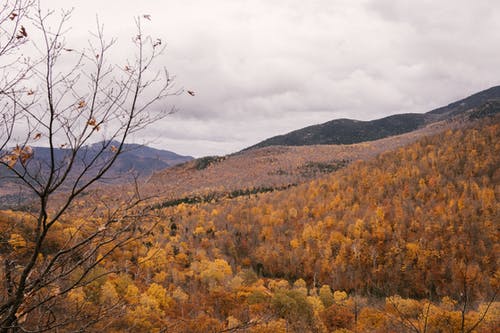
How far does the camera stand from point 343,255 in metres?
130

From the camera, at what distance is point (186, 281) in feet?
391

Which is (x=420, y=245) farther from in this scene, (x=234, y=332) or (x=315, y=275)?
(x=234, y=332)

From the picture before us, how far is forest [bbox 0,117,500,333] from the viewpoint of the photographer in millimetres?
84062

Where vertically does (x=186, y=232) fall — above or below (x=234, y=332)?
below

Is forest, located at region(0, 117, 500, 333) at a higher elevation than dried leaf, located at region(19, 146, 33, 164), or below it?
below

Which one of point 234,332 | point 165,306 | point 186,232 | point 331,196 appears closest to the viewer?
point 234,332

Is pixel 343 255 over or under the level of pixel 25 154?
under

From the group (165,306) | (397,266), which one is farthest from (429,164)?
(165,306)

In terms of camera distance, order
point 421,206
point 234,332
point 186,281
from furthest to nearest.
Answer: point 421,206
point 186,281
point 234,332

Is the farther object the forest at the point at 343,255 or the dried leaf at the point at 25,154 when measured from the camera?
the forest at the point at 343,255

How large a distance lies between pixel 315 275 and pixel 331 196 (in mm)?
62491

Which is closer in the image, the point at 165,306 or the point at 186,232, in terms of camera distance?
the point at 165,306

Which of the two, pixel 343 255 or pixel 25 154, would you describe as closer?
pixel 25 154

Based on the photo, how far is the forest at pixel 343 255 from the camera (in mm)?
84062
